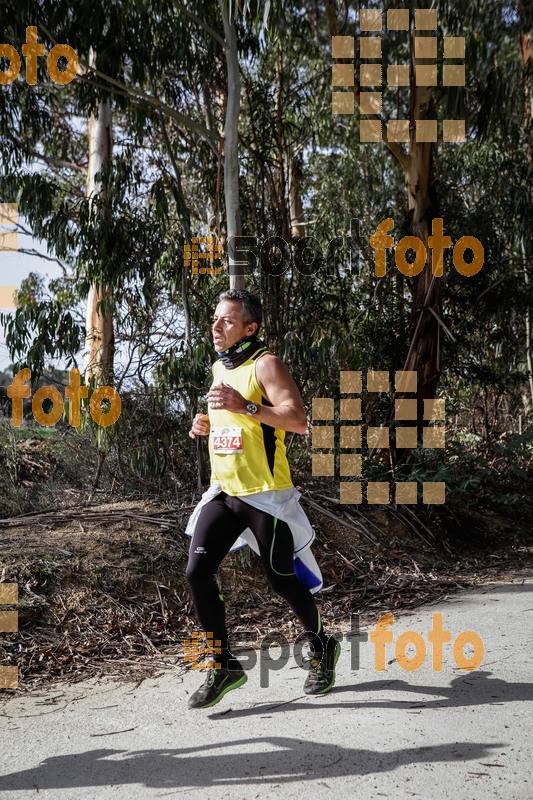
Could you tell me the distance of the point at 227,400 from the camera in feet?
12.7

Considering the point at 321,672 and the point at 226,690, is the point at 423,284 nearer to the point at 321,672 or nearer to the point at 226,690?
the point at 321,672

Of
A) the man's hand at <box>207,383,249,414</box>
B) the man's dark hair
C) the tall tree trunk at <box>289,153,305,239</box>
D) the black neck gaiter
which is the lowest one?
the man's hand at <box>207,383,249,414</box>

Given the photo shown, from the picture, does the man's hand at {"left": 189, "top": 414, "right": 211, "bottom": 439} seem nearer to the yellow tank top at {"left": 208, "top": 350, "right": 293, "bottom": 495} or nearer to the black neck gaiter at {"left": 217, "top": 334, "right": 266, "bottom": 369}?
the yellow tank top at {"left": 208, "top": 350, "right": 293, "bottom": 495}

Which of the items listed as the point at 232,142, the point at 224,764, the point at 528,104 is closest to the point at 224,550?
the point at 224,764

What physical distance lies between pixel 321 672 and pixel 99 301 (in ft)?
22.9

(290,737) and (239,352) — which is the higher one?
(239,352)

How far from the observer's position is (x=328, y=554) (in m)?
7.12

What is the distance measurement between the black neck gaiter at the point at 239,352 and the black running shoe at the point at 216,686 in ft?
4.97

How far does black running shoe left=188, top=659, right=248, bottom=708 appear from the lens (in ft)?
13.3

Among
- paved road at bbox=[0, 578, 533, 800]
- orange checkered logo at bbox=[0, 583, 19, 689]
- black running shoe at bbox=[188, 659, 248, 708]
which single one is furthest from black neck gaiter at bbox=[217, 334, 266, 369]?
orange checkered logo at bbox=[0, 583, 19, 689]

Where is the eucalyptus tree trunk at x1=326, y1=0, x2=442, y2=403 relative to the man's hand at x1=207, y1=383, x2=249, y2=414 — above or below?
above

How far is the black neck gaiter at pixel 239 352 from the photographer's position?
424 cm

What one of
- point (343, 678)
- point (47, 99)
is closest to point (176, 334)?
point (47, 99)

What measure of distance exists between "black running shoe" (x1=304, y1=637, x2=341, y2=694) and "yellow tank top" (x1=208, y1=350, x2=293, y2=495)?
0.91m
